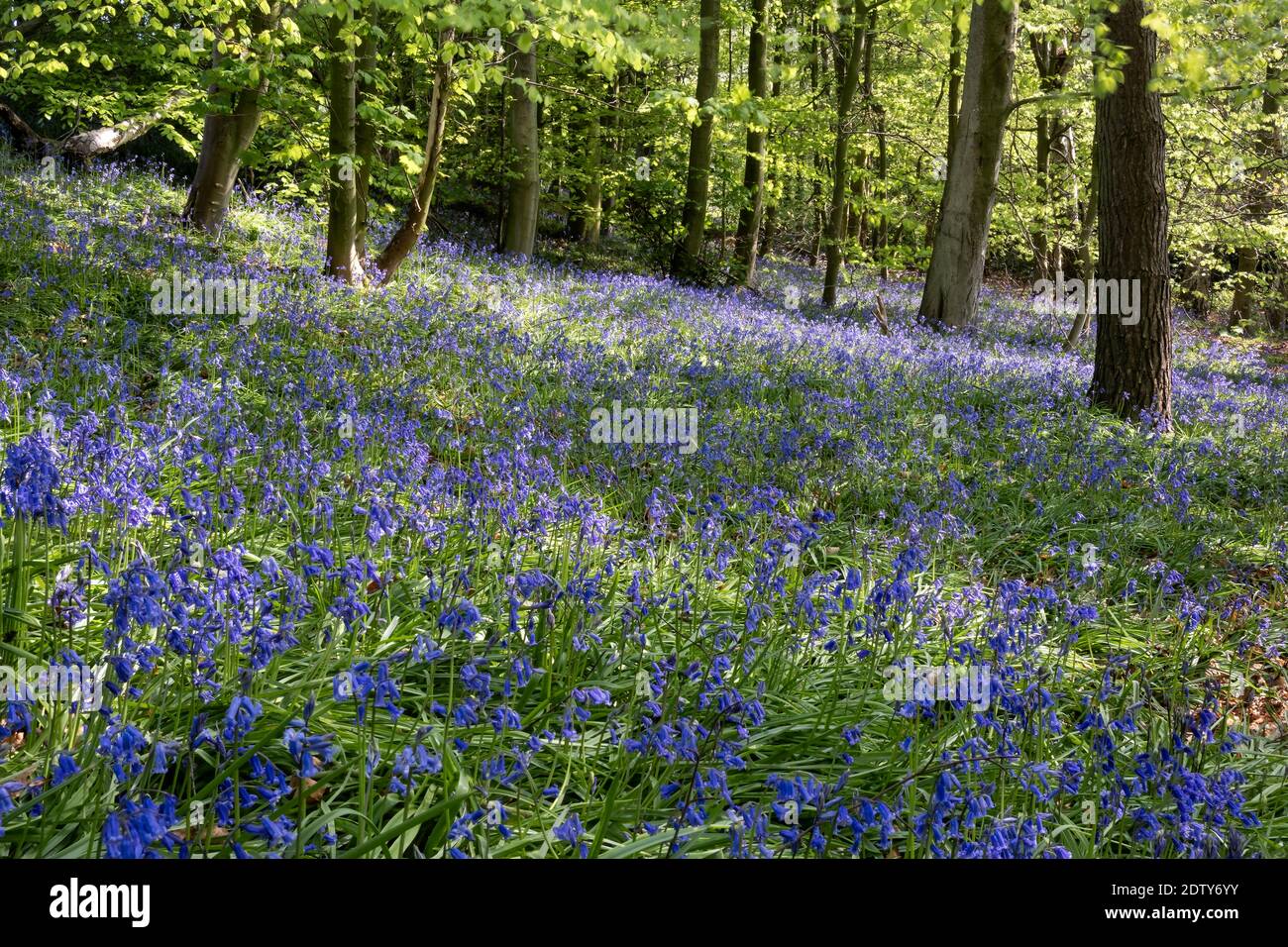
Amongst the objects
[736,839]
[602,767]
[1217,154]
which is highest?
[1217,154]

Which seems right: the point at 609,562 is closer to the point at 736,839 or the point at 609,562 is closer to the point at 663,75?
the point at 736,839

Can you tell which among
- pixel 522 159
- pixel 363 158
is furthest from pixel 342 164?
pixel 522 159

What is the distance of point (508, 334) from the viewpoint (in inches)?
344

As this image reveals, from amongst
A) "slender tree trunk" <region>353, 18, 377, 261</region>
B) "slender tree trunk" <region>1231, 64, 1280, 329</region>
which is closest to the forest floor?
"slender tree trunk" <region>353, 18, 377, 261</region>

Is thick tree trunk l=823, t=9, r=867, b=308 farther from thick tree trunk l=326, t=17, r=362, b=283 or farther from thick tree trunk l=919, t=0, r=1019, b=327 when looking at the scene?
thick tree trunk l=326, t=17, r=362, b=283

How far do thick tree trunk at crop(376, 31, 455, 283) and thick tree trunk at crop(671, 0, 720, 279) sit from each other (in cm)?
757

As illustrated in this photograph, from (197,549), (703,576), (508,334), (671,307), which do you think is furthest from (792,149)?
(197,549)

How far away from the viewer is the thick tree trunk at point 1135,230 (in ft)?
27.6

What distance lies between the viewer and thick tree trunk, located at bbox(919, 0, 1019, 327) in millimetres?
13055

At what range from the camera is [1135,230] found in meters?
8.67

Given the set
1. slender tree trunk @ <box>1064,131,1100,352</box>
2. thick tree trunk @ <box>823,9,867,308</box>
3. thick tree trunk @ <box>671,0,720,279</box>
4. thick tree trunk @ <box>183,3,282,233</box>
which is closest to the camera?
thick tree trunk @ <box>183,3,282,233</box>

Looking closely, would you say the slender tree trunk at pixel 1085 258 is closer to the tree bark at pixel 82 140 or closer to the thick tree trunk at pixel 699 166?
the thick tree trunk at pixel 699 166

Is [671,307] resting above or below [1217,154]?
below

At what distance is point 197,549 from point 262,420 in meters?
2.77
